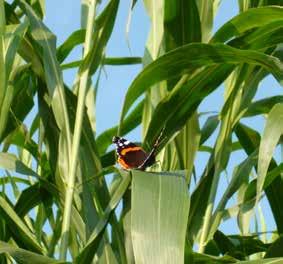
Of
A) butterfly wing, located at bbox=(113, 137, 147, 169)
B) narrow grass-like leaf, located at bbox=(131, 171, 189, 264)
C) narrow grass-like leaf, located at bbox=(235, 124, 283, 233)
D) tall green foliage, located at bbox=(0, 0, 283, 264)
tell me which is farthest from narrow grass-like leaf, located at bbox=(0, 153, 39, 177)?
narrow grass-like leaf, located at bbox=(235, 124, 283, 233)

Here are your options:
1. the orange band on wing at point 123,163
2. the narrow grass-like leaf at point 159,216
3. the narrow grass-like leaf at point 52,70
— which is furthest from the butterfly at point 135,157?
the narrow grass-like leaf at point 159,216

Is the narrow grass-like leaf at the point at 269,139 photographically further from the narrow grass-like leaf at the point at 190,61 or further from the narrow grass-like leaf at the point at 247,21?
the narrow grass-like leaf at the point at 247,21

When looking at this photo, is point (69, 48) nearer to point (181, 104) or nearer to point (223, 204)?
point (181, 104)

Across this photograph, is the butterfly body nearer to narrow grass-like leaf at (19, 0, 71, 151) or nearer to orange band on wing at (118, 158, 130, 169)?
orange band on wing at (118, 158, 130, 169)

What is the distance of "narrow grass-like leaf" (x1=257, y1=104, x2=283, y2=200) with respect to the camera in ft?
3.62

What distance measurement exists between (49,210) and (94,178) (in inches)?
13.2

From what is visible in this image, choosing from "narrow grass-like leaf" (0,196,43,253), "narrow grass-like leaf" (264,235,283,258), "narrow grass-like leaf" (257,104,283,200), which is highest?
"narrow grass-like leaf" (257,104,283,200)

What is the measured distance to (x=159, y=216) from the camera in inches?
36.1

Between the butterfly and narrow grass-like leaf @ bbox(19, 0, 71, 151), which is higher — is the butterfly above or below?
below

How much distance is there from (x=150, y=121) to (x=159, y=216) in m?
0.42

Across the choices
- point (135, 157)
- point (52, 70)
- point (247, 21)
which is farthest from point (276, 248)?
point (52, 70)

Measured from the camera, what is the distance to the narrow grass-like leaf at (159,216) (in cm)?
87

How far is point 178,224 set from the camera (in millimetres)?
908

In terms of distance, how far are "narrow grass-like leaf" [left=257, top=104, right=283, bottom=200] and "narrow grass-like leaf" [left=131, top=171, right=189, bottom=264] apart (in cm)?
15
